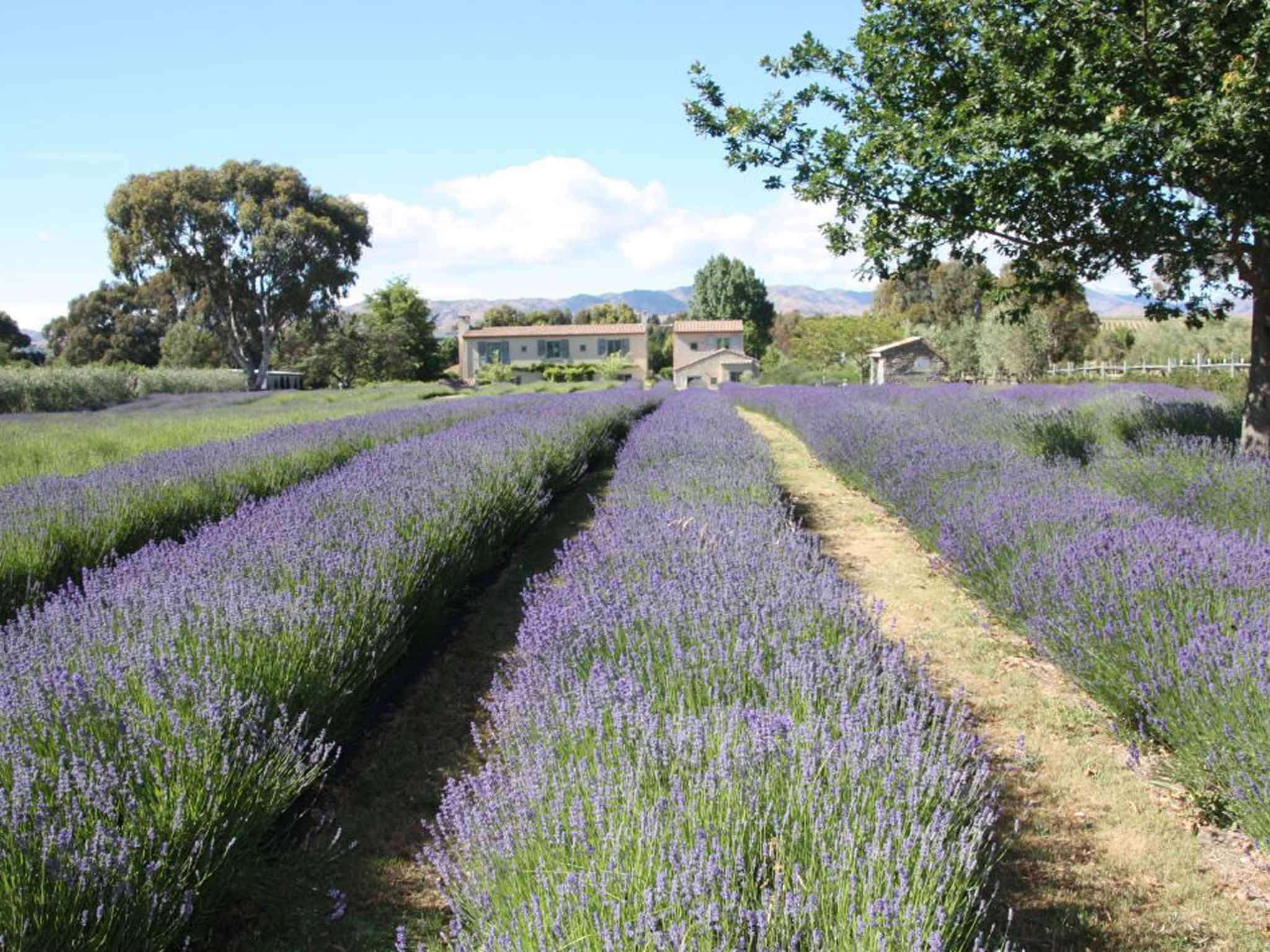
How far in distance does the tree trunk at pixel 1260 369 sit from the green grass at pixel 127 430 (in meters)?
9.04

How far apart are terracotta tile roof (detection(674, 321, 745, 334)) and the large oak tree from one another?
58462 mm

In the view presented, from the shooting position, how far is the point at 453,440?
27.1 feet

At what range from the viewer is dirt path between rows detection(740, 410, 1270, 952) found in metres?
2.46

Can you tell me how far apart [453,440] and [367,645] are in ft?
16.4

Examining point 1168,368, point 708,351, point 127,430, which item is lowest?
point 127,430

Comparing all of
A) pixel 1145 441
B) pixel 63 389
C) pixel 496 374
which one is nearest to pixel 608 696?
pixel 1145 441

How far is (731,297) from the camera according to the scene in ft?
253

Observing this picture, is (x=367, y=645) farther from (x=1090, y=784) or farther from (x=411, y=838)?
(x=1090, y=784)

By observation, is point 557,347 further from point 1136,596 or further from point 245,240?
point 1136,596

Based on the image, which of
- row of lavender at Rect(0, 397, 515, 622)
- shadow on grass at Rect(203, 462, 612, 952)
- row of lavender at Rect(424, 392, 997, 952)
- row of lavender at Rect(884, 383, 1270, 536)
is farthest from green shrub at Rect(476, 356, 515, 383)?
row of lavender at Rect(424, 392, 997, 952)

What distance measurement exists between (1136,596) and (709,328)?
64.0 m

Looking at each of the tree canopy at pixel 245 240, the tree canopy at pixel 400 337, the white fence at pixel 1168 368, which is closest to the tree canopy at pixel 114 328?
the tree canopy at pixel 400 337

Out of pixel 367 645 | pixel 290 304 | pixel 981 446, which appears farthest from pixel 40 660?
pixel 290 304

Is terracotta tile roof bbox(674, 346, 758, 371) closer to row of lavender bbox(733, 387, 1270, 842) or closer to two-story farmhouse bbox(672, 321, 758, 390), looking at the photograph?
Answer: two-story farmhouse bbox(672, 321, 758, 390)
